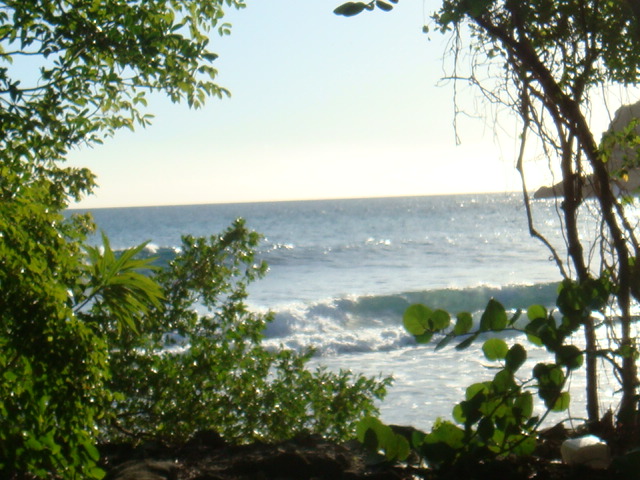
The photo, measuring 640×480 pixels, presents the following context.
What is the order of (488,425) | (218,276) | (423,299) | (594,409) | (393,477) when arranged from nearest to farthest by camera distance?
(488,425) < (393,477) < (594,409) < (218,276) < (423,299)

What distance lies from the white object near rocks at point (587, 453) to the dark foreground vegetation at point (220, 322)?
0.31 feet

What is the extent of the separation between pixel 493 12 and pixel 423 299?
76.5ft

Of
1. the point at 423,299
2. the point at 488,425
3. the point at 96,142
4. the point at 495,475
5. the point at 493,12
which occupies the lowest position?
the point at 423,299

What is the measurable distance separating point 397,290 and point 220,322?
23088 mm

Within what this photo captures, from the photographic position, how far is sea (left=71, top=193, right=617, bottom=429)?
1116 cm

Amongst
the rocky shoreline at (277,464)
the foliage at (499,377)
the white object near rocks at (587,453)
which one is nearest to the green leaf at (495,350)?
the foliage at (499,377)

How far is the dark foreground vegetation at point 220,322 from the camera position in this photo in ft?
7.61

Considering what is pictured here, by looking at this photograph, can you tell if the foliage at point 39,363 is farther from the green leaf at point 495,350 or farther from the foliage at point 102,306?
the green leaf at point 495,350

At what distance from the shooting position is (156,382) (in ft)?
16.3

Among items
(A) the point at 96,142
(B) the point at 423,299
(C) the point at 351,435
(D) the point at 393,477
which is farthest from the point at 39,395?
(B) the point at 423,299

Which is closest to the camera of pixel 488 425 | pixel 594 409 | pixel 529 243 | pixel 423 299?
pixel 488 425

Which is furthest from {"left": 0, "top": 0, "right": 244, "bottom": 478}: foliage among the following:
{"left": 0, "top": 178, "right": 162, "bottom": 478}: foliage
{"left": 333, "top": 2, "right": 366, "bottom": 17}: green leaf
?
{"left": 333, "top": 2, "right": 366, "bottom": 17}: green leaf

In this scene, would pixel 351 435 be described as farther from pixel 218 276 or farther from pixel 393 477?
pixel 393 477

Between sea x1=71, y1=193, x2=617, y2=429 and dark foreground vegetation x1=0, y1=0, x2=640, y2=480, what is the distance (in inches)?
21.3
